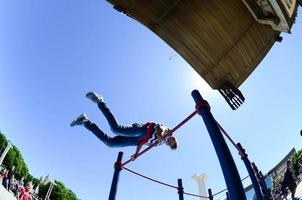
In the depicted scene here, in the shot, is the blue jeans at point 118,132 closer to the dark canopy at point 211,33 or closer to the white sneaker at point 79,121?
the white sneaker at point 79,121

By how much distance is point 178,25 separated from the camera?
7070 millimetres

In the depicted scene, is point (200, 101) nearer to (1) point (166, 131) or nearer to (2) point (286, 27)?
(1) point (166, 131)

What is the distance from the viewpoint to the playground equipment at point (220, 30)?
680 cm

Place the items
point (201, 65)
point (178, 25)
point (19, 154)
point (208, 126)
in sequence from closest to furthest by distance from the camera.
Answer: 1. point (208, 126)
2. point (178, 25)
3. point (201, 65)
4. point (19, 154)

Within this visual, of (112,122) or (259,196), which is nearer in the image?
(259,196)

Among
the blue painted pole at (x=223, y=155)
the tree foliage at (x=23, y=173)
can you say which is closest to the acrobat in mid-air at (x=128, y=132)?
the blue painted pole at (x=223, y=155)

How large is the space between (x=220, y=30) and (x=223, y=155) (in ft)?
15.9

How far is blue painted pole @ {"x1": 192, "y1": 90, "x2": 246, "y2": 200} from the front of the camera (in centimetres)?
296

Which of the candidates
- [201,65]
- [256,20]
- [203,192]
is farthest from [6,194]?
[203,192]

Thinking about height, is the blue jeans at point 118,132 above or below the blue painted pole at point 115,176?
above

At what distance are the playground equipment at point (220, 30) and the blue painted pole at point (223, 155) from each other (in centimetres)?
326

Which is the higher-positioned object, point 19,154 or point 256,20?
point 19,154

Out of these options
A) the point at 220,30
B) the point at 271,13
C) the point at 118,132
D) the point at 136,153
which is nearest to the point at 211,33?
the point at 220,30

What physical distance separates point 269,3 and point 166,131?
166 inches
